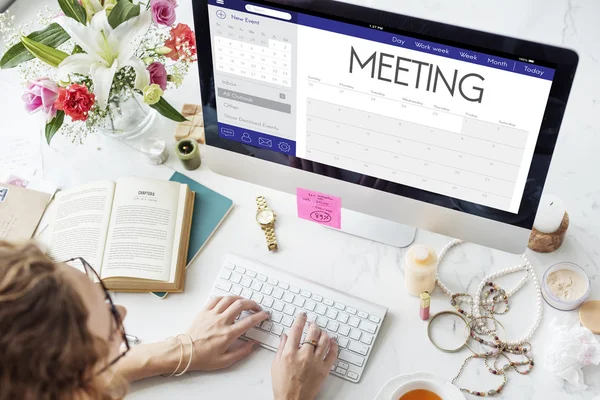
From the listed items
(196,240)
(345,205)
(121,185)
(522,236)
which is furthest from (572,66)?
(121,185)

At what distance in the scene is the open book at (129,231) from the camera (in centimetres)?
129

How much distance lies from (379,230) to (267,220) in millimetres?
219

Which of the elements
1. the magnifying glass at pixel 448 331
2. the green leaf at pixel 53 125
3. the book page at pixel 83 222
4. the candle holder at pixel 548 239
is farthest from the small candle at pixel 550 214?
the green leaf at pixel 53 125

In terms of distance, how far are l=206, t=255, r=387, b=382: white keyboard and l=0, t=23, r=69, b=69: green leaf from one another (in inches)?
20.9

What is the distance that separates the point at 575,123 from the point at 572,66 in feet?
1.93

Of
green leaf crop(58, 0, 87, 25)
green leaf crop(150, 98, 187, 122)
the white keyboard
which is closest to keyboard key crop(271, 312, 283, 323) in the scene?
the white keyboard

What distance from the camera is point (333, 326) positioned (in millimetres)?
1229

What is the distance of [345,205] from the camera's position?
1.27 metres

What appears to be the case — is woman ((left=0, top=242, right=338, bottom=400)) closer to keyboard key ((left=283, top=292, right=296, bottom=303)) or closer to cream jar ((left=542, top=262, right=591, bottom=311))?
keyboard key ((left=283, top=292, right=296, bottom=303))

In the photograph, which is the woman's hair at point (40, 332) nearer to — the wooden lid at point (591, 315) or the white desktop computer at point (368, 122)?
the white desktop computer at point (368, 122)

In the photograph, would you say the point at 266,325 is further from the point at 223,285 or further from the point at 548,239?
the point at 548,239

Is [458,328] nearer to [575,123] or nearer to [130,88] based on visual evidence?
[575,123]

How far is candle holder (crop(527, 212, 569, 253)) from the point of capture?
4.14ft

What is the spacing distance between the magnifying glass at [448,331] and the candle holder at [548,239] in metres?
0.20
